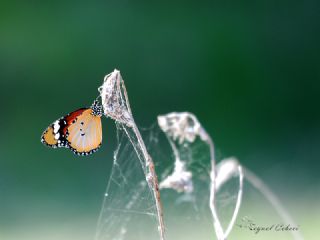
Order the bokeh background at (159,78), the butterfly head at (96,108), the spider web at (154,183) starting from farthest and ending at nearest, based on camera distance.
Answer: the bokeh background at (159,78) < the butterfly head at (96,108) < the spider web at (154,183)

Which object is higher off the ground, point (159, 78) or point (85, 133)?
point (85, 133)

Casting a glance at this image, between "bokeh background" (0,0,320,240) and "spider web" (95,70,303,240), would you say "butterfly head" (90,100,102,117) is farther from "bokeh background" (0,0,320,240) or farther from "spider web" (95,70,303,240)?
"bokeh background" (0,0,320,240)

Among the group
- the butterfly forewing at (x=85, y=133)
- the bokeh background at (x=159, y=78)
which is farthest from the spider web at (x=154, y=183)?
the bokeh background at (x=159, y=78)

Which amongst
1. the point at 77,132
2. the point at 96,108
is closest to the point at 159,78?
the point at 77,132

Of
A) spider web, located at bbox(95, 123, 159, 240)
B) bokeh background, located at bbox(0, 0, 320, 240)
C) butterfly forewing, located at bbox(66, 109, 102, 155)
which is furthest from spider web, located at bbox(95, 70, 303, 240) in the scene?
bokeh background, located at bbox(0, 0, 320, 240)

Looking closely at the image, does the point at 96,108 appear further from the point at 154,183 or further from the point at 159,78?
the point at 159,78

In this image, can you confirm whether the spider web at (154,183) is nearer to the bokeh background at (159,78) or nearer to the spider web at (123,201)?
the spider web at (123,201)
